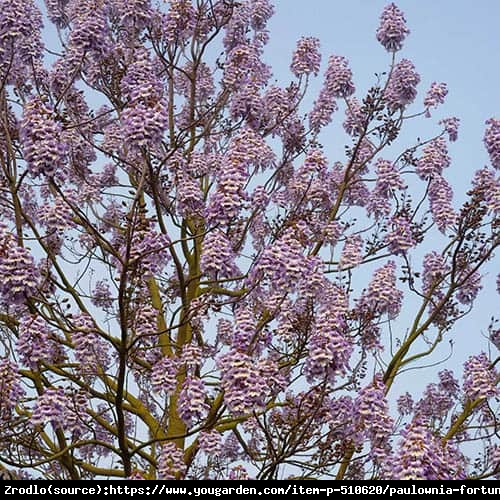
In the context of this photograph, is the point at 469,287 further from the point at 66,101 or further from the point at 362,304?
the point at 66,101

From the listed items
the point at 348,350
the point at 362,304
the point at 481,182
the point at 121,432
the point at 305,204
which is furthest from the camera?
the point at 305,204

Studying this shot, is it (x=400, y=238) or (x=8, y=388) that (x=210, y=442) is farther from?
(x=400, y=238)

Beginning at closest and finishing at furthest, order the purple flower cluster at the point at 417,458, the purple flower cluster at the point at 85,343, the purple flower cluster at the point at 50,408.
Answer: the purple flower cluster at the point at 417,458 < the purple flower cluster at the point at 50,408 < the purple flower cluster at the point at 85,343

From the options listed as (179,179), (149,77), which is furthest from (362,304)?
(149,77)

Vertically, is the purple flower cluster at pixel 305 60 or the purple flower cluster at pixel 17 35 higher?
the purple flower cluster at pixel 305 60

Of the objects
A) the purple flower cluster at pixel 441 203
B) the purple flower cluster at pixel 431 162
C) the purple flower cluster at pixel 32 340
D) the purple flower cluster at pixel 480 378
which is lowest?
the purple flower cluster at pixel 32 340

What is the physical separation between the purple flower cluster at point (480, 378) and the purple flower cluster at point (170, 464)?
17.0 ft

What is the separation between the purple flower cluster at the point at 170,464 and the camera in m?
12.7

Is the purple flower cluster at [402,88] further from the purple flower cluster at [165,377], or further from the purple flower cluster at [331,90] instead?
the purple flower cluster at [165,377]

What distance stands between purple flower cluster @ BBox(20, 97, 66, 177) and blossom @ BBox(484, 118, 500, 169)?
8.60m

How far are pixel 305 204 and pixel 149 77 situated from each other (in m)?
5.06

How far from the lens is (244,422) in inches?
573

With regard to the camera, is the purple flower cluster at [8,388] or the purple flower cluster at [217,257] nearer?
the purple flower cluster at [8,388]

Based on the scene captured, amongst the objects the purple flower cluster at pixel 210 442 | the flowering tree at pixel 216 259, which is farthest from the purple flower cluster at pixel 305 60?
the purple flower cluster at pixel 210 442
